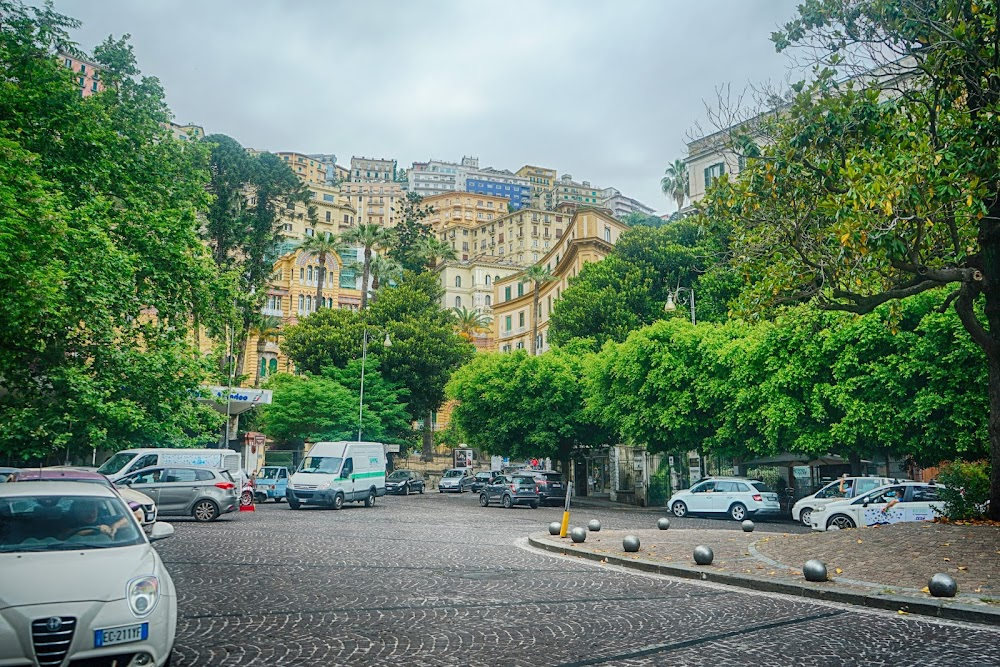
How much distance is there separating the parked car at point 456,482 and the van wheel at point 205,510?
30348 mm

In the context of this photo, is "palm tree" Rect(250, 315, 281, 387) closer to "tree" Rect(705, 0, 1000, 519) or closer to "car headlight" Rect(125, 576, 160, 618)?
"tree" Rect(705, 0, 1000, 519)

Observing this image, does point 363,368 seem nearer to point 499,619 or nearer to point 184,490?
point 184,490

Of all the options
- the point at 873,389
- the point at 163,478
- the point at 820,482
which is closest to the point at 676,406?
the point at 820,482

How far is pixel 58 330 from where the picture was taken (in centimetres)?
2011

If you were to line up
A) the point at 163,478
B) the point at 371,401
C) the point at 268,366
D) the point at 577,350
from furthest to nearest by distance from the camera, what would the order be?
the point at 268,366, the point at 371,401, the point at 577,350, the point at 163,478

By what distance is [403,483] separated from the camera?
47656 millimetres

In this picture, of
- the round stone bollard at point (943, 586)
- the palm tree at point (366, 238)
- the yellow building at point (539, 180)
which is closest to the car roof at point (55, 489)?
the round stone bollard at point (943, 586)

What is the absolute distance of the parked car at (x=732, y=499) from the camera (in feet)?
90.6

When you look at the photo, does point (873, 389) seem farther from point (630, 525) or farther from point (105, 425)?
point (105, 425)

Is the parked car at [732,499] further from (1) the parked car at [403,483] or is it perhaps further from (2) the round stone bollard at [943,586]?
(1) the parked car at [403,483]

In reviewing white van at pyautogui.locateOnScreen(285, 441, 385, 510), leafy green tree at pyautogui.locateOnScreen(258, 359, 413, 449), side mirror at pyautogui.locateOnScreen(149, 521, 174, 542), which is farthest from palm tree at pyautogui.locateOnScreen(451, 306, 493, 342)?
side mirror at pyautogui.locateOnScreen(149, 521, 174, 542)

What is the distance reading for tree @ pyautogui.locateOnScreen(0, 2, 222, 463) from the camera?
1928 cm

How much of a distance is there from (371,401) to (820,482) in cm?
2996

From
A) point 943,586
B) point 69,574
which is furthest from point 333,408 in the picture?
point 69,574
